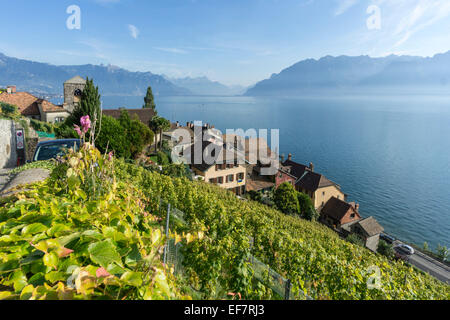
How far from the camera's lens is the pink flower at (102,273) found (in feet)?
4.94

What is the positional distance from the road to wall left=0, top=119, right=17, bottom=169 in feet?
140

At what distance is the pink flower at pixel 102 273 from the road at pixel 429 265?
135 feet

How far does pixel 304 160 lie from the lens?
83438 mm

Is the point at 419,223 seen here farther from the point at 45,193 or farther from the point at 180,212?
the point at 45,193

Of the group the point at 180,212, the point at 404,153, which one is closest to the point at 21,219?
the point at 180,212

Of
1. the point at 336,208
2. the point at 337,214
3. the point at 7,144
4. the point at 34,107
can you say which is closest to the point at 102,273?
the point at 7,144

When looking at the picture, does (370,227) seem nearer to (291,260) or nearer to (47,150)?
(291,260)

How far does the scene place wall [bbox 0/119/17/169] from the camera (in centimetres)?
1472

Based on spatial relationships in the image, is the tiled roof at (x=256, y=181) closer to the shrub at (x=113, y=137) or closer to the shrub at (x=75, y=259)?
the shrub at (x=113, y=137)

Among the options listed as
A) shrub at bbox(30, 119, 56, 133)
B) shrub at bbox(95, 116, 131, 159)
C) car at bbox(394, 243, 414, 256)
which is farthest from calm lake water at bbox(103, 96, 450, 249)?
shrub at bbox(30, 119, 56, 133)

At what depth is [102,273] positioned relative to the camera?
5.00 feet

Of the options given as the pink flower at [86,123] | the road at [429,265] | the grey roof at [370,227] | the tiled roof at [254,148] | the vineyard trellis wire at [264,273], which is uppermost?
the pink flower at [86,123]

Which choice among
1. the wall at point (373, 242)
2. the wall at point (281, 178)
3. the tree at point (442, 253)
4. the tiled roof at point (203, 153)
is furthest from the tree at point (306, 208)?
the tree at point (442, 253)
